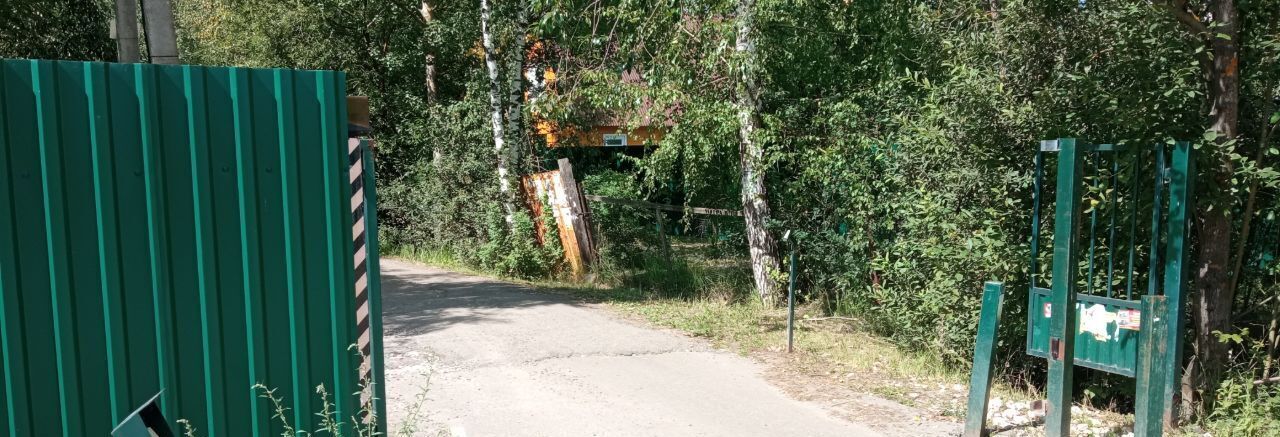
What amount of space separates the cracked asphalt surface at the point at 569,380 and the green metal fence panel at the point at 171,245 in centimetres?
164

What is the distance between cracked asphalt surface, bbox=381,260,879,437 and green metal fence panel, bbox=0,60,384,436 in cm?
164

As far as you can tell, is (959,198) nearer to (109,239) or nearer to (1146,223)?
(1146,223)

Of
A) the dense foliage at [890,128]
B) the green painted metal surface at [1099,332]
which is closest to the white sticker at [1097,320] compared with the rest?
the green painted metal surface at [1099,332]

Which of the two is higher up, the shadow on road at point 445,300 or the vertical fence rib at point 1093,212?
the vertical fence rib at point 1093,212

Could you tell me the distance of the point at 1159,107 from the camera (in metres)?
6.24

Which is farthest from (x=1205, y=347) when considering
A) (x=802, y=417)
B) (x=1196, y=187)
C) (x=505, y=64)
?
(x=505, y=64)

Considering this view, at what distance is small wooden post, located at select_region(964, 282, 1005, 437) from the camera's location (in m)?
6.06

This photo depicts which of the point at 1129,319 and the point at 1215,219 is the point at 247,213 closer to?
the point at 1129,319

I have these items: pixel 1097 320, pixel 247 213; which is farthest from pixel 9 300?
pixel 1097 320

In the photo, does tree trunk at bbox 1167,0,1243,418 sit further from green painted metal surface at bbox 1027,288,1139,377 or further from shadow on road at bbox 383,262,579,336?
shadow on road at bbox 383,262,579,336

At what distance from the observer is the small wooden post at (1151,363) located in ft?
18.4

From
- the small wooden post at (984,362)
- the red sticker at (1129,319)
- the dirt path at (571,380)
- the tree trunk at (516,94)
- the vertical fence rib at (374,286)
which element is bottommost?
Answer: the dirt path at (571,380)

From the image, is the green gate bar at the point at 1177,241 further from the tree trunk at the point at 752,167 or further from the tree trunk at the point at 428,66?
the tree trunk at the point at 428,66

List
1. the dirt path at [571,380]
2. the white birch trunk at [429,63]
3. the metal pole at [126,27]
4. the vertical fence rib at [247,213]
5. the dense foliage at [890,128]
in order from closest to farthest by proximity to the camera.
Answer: the vertical fence rib at [247,213], the dense foliage at [890,128], the dirt path at [571,380], the metal pole at [126,27], the white birch trunk at [429,63]
